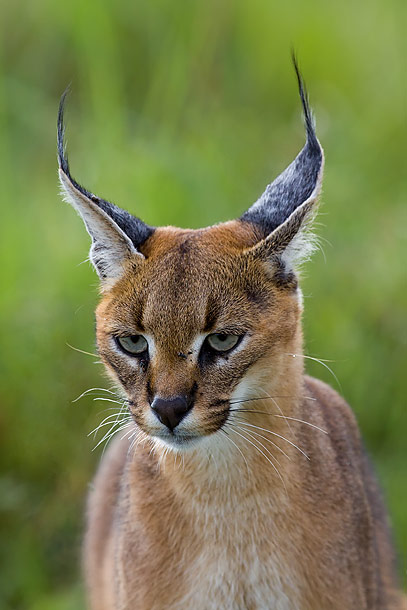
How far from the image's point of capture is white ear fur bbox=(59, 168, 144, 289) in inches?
173

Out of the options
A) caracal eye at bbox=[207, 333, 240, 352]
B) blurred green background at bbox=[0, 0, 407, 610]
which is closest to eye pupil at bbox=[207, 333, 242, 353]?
caracal eye at bbox=[207, 333, 240, 352]

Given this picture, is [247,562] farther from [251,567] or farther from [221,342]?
[221,342]

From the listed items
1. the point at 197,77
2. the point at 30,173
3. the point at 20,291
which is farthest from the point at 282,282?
the point at 30,173

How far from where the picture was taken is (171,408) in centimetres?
411

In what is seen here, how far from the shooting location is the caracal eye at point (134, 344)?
4.35 meters

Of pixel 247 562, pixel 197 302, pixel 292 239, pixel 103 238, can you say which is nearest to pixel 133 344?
pixel 197 302

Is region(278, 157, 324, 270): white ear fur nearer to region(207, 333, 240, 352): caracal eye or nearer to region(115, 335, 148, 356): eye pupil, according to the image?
region(207, 333, 240, 352): caracal eye

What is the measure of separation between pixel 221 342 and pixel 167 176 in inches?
172

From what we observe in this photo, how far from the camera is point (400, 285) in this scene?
8.16 meters

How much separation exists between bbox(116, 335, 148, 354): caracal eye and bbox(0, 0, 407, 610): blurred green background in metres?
2.64

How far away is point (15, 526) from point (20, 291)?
1696 mm

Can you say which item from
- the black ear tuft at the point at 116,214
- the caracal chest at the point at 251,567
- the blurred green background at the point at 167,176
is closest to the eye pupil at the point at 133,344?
the black ear tuft at the point at 116,214

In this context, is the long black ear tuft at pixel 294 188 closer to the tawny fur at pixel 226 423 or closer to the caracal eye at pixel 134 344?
the tawny fur at pixel 226 423

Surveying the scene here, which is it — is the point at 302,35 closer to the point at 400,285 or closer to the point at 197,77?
the point at 197,77
